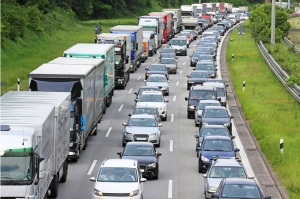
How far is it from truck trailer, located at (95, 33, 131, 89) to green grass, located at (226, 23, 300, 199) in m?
7.48

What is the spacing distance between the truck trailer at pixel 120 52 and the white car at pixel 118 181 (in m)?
27.2

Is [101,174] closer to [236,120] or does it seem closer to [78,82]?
[78,82]

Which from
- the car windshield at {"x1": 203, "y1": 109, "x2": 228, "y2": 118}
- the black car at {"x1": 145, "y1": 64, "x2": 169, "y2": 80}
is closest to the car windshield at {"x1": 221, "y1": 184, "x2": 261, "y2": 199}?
the car windshield at {"x1": 203, "y1": 109, "x2": 228, "y2": 118}

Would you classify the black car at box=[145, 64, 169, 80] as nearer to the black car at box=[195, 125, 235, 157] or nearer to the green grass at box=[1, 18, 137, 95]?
the green grass at box=[1, 18, 137, 95]

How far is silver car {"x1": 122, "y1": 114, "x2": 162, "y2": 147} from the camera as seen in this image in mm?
37469

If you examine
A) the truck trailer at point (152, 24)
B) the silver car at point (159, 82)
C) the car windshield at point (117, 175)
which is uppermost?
the truck trailer at point (152, 24)

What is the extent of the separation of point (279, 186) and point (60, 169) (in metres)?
7.38

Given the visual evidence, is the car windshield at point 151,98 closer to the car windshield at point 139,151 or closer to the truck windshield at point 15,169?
the car windshield at point 139,151

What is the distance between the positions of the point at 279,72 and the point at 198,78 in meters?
9.51

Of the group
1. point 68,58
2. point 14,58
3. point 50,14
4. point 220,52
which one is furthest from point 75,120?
point 50,14

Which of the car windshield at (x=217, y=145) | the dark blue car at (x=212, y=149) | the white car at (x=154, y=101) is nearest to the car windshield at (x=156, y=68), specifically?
the white car at (x=154, y=101)

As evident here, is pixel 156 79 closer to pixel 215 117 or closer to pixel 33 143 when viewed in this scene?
pixel 215 117

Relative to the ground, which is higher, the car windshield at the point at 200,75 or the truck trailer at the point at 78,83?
the truck trailer at the point at 78,83

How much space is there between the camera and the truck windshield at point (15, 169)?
21.6m
